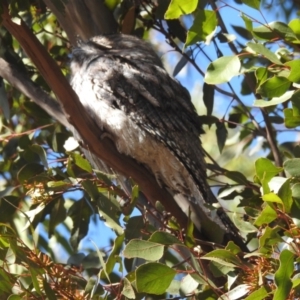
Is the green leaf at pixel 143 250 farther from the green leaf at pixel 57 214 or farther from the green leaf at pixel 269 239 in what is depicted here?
the green leaf at pixel 57 214

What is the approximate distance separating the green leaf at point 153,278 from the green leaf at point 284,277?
12.9 inches

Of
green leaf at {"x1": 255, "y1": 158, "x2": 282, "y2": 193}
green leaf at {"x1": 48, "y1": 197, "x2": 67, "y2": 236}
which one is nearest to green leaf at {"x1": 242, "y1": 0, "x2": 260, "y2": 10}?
green leaf at {"x1": 255, "y1": 158, "x2": 282, "y2": 193}

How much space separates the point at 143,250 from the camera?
1.99 meters

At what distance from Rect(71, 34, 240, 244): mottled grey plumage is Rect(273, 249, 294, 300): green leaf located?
1043mm

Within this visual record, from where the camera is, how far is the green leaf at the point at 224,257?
1942 millimetres

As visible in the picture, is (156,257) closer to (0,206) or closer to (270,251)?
(270,251)

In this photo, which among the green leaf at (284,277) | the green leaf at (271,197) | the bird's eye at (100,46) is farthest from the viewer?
the bird's eye at (100,46)

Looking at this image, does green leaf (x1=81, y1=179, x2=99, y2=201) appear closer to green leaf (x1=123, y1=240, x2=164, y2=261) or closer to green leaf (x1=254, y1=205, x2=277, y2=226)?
green leaf (x1=123, y1=240, x2=164, y2=261)

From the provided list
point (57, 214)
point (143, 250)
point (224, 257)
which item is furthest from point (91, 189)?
point (57, 214)

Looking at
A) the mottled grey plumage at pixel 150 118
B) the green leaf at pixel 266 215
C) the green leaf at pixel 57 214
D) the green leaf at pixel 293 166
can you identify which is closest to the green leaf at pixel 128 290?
the green leaf at pixel 266 215

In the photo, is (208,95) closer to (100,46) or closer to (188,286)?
(100,46)

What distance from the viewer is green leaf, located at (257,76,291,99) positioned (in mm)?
2141

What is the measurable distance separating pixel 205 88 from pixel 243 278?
1.27 m

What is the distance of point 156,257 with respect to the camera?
1995 millimetres
